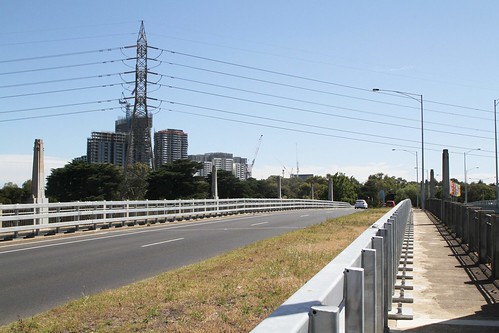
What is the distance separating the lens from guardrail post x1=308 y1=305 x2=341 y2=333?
2.16 metres

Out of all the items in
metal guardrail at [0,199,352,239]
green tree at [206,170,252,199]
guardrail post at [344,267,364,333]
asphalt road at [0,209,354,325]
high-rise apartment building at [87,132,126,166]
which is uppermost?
high-rise apartment building at [87,132,126,166]

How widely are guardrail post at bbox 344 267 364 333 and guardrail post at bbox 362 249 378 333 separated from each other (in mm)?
862

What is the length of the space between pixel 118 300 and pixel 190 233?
13094mm

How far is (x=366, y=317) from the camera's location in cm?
387

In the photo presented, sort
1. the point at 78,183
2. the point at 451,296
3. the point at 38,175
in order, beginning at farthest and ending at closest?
the point at 78,183 → the point at 38,175 → the point at 451,296

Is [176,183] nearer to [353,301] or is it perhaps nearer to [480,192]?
[353,301]

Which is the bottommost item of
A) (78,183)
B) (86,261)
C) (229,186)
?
(86,261)

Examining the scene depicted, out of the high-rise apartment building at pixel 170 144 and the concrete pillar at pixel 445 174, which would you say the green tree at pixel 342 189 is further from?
the concrete pillar at pixel 445 174

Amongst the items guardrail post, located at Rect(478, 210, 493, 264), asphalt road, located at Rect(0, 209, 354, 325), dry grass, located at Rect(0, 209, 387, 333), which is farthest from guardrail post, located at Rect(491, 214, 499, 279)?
Result: asphalt road, located at Rect(0, 209, 354, 325)

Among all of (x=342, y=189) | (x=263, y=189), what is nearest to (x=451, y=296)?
(x=263, y=189)

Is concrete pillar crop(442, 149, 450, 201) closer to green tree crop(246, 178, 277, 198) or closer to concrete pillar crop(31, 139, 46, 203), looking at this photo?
concrete pillar crop(31, 139, 46, 203)

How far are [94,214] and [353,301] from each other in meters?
20.7

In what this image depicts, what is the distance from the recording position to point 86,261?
41.6 feet

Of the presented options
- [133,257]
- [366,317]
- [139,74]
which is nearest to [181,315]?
[366,317]
